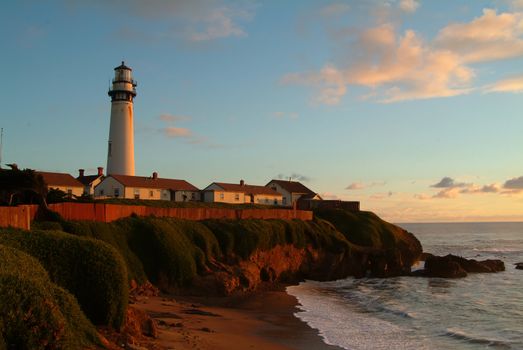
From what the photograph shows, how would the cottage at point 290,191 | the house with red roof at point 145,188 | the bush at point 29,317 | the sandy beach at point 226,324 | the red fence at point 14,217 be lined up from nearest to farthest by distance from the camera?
1. the bush at point 29,317
2. the sandy beach at point 226,324
3. the red fence at point 14,217
4. the house with red roof at point 145,188
5. the cottage at point 290,191

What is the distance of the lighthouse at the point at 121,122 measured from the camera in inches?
2404

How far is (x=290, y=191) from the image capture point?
80.4 metres

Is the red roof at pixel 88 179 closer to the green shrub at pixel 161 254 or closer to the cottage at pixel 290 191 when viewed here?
the cottage at pixel 290 191

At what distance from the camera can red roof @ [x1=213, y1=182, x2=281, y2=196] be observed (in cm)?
7150

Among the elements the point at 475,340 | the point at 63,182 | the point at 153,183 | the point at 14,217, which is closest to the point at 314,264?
the point at 475,340

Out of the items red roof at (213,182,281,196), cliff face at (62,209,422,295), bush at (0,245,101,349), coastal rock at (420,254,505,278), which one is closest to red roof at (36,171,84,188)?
red roof at (213,182,281,196)

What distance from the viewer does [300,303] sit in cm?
2669

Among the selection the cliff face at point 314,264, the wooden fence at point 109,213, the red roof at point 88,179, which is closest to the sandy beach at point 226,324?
the cliff face at point 314,264

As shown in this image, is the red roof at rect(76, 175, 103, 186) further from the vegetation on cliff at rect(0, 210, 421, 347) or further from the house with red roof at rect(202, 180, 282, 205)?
the vegetation on cliff at rect(0, 210, 421, 347)

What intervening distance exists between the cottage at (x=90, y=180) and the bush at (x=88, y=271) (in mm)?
50920

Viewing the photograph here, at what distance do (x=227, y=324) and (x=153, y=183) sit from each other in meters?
46.9

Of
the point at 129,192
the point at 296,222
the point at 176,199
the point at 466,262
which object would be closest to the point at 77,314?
the point at 296,222

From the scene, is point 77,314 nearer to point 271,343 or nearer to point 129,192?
point 271,343

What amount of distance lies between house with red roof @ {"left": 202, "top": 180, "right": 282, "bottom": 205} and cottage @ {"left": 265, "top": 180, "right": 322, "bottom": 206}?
1537mm
